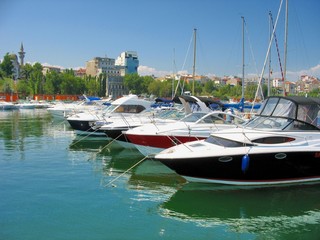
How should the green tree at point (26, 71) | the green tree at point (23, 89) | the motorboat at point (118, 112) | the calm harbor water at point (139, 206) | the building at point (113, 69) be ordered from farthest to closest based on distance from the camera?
the building at point (113, 69) < the green tree at point (26, 71) < the green tree at point (23, 89) < the motorboat at point (118, 112) < the calm harbor water at point (139, 206)

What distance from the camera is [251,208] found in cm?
914

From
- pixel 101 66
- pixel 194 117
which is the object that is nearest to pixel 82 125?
pixel 194 117

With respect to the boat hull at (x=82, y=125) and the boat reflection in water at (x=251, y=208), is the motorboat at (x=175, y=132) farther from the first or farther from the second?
the boat hull at (x=82, y=125)

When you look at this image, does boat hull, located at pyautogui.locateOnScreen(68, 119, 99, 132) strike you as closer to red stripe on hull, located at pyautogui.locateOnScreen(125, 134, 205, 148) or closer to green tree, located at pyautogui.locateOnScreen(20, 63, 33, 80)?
red stripe on hull, located at pyautogui.locateOnScreen(125, 134, 205, 148)

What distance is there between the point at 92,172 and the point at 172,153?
162 inches

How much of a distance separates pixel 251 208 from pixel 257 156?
1.47 m

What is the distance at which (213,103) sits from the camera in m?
18.3

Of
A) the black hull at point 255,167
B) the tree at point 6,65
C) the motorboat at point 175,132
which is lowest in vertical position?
the black hull at point 255,167

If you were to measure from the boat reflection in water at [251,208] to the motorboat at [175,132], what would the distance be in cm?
314

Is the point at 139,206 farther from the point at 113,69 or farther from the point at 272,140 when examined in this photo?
Result: the point at 113,69

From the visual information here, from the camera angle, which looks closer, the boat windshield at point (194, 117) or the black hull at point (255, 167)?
the black hull at point (255, 167)

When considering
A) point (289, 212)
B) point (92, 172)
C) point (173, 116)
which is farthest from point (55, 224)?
A: point (173, 116)

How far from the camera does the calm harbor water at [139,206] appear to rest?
25.1ft

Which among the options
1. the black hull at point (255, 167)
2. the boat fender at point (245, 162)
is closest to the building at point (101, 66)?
the black hull at point (255, 167)
